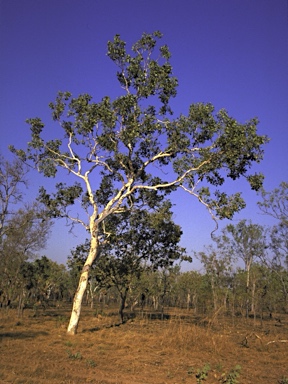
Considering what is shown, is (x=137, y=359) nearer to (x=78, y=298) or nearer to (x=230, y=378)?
(x=230, y=378)

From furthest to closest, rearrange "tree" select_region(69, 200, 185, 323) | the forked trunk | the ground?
"tree" select_region(69, 200, 185, 323), the forked trunk, the ground

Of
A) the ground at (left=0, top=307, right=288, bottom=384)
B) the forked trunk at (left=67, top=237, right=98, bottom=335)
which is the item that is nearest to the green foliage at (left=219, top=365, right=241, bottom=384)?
the ground at (left=0, top=307, right=288, bottom=384)

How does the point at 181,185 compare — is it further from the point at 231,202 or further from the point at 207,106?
the point at 207,106

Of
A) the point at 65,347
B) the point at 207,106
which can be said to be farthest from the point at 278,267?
the point at 65,347

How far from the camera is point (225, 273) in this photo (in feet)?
140

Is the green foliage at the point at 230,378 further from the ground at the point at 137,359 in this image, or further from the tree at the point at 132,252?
the tree at the point at 132,252

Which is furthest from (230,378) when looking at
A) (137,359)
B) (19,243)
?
(19,243)

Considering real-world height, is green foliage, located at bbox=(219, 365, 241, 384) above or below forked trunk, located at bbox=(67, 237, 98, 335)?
below

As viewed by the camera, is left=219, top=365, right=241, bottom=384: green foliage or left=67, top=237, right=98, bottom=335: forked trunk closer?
left=219, top=365, right=241, bottom=384: green foliage

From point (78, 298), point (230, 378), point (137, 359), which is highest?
point (78, 298)

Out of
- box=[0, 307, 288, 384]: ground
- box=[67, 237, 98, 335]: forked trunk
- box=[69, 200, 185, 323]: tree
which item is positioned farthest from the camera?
box=[69, 200, 185, 323]: tree

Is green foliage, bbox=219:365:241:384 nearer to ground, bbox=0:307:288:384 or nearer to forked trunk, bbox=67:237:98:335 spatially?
ground, bbox=0:307:288:384

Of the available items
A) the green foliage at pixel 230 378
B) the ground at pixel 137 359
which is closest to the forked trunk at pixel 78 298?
the ground at pixel 137 359

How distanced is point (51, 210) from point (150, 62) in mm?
9829
